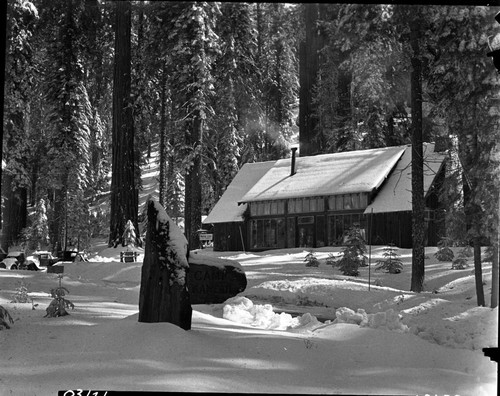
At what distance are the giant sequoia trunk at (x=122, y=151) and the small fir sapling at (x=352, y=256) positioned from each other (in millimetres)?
7586

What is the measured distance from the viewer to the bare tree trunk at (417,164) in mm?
11609

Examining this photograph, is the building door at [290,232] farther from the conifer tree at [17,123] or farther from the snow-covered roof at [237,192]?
the conifer tree at [17,123]

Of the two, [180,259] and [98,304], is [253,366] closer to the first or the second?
[180,259]

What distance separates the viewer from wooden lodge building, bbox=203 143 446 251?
15.2 meters

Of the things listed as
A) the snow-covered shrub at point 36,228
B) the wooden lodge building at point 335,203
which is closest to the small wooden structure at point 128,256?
the snow-covered shrub at point 36,228

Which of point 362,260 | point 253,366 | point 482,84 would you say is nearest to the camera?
point 253,366

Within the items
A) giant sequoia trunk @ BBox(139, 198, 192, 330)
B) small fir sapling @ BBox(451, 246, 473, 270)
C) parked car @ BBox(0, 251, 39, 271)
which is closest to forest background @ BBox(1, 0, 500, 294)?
parked car @ BBox(0, 251, 39, 271)

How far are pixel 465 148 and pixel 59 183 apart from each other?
654cm

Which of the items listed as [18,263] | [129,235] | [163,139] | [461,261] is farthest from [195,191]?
[461,261]

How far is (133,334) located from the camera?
5.93m

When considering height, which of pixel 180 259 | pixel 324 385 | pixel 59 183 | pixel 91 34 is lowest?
pixel 324 385

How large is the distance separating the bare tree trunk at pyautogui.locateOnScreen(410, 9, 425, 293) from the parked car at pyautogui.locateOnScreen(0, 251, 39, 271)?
7.99 m

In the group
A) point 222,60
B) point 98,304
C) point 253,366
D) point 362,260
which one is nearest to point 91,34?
point 222,60

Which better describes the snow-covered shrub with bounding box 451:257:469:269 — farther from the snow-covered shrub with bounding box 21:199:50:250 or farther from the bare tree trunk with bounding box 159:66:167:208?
the snow-covered shrub with bounding box 21:199:50:250
